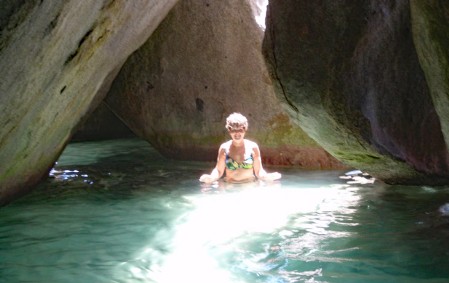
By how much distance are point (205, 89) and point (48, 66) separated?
5866mm

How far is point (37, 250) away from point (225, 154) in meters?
3.65

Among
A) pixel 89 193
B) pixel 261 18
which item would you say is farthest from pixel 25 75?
pixel 261 18

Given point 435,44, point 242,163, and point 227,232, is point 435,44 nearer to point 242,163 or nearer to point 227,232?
point 227,232

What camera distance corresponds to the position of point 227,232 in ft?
17.9

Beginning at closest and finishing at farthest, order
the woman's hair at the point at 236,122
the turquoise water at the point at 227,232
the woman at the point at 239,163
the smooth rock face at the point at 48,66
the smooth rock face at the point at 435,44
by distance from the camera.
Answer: the smooth rock face at the point at 48,66
the smooth rock face at the point at 435,44
the turquoise water at the point at 227,232
the woman's hair at the point at 236,122
the woman at the point at 239,163

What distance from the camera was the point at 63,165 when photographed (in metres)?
10.7

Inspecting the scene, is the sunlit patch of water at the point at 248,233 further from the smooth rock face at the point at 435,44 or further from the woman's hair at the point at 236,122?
the smooth rock face at the point at 435,44

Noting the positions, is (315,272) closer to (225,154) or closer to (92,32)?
(92,32)

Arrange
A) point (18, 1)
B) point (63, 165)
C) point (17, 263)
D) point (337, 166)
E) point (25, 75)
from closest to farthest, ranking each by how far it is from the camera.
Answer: point (18, 1) < point (25, 75) < point (17, 263) < point (337, 166) < point (63, 165)

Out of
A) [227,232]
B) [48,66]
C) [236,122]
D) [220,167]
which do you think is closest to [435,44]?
[227,232]

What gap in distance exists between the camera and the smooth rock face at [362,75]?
512cm

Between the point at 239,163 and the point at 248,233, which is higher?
the point at 239,163

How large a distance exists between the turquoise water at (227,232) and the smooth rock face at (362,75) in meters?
0.86

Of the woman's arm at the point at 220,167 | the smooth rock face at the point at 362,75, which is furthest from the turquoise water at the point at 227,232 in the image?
the smooth rock face at the point at 362,75
